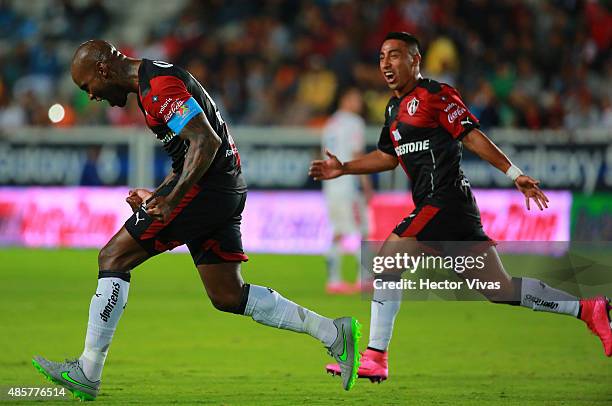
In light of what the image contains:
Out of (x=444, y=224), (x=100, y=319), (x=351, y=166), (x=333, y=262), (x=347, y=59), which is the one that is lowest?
(x=100, y=319)

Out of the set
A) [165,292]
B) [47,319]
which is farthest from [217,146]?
[165,292]

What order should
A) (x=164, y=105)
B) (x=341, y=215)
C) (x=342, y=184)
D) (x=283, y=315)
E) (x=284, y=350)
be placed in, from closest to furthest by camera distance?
(x=164, y=105) → (x=283, y=315) → (x=284, y=350) → (x=341, y=215) → (x=342, y=184)

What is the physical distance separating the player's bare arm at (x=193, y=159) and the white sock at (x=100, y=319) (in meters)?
0.60

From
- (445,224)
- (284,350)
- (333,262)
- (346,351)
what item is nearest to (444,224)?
(445,224)

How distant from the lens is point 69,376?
716 centimetres

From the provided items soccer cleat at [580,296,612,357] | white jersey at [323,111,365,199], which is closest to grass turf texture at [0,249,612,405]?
soccer cleat at [580,296,612,357]

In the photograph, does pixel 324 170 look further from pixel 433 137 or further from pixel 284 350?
pixel 284 350

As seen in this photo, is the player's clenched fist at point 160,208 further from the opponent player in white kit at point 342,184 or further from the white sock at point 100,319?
the opponent player in white kit at point 342,184

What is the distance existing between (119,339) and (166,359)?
48.8 inches

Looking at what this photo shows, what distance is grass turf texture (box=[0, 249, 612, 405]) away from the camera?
7.85 metres

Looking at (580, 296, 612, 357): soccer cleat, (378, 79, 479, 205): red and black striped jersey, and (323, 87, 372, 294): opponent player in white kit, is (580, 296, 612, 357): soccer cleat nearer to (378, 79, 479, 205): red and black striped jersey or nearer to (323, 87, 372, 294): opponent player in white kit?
(378, 79, 479, 205): red and black striped jersey

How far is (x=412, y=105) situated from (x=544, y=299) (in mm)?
1614

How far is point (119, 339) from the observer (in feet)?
34.5

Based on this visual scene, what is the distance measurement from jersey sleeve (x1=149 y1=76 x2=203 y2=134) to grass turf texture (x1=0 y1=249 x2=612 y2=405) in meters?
1.82
